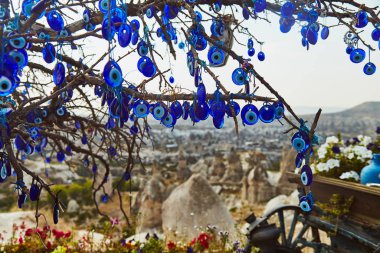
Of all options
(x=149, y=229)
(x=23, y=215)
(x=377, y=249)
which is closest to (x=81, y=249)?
(x=377, y=249)

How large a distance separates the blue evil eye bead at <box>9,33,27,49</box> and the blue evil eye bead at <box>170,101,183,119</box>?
635mm

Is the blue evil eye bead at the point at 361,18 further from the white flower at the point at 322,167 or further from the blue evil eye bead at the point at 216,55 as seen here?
the white flower at the point at 322,167

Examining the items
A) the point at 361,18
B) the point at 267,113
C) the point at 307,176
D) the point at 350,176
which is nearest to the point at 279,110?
the point at 267,113

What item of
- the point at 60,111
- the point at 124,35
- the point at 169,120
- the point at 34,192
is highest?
the point at 124,35

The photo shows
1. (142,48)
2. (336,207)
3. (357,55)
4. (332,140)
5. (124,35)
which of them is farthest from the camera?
(332,140)

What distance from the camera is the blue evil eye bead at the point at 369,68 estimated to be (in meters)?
1.89

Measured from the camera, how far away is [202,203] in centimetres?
907

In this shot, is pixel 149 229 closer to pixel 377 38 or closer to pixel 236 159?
pixel 377 38

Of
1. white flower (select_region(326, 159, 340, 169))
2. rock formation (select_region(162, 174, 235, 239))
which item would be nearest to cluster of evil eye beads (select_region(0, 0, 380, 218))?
white flower (select_region(326, 159, 340, 169))

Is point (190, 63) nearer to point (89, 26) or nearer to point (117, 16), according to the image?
point (117, 16)

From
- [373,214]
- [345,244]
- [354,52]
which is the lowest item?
[345,244]

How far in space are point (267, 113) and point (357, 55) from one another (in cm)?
90

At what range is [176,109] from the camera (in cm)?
149

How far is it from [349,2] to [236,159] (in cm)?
2568
